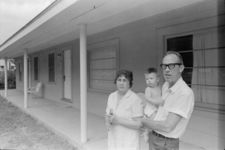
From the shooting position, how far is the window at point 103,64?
5066mm

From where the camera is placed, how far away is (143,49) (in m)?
4.03

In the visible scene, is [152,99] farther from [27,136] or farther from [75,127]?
[27,136]

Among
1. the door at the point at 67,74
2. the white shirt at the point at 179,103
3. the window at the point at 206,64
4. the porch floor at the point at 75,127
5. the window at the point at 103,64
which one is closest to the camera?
the white shirt at the point at 179,103

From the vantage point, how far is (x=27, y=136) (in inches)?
157

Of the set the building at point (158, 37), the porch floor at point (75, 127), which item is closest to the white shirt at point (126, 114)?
the building at point (158, 37)

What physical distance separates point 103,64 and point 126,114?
383 cm

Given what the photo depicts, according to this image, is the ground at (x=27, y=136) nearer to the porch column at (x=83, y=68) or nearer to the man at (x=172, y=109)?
the porch column at (x=83, y=68)

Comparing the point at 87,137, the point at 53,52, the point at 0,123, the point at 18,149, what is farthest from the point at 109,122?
the point at 53,52

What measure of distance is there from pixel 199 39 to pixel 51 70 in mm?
6800

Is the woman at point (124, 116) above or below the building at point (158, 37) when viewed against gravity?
below

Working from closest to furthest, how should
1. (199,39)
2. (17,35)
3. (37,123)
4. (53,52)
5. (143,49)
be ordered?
(199,39), (143,49), (37,123), (17,35), (53,52)

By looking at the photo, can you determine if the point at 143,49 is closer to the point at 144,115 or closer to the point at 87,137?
the point at 87,137

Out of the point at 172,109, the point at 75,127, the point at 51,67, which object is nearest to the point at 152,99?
the point at 172,109

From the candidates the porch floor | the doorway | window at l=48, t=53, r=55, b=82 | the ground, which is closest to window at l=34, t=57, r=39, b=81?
window at l=48, t=53, r=55, b=82
